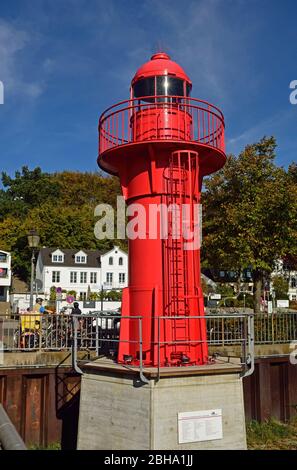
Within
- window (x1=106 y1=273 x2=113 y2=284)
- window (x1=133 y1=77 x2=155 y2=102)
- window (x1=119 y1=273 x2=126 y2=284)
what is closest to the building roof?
window (x1=106 y1=273 x2=113 y2=284)

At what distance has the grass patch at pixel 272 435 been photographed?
1211 cm

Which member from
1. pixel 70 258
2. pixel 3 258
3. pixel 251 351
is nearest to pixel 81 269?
pixel 70 258

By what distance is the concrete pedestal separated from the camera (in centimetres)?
910

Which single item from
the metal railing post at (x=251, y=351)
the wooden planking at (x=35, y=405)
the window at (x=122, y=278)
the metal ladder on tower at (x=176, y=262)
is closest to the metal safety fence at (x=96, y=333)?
the metal railing post at (x=251, y=351)

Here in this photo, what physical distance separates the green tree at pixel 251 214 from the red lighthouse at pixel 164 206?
42.2 ft

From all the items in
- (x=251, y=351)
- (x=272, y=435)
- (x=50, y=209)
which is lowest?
(x=272, y=435)

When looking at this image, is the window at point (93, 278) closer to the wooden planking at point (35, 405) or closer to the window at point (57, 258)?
the window at point (57, 258)

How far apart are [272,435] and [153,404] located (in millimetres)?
5535

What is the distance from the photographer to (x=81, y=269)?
66.4 meters

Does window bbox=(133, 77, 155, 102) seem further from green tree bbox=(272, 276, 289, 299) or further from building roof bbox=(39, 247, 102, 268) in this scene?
building roof bbox=(39, 247, 102, 268)

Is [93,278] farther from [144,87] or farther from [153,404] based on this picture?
[153,404]

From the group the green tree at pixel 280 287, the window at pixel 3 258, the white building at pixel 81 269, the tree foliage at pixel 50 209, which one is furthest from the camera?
the tree foliage at pixel 50 209

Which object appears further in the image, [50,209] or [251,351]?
[50,209]

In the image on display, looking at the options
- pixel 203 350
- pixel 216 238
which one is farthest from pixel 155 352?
pixel 216 238
